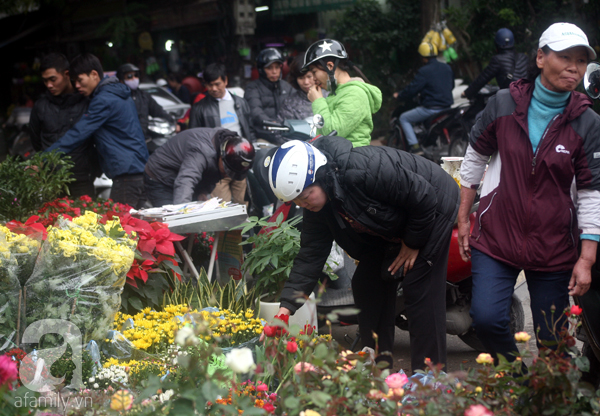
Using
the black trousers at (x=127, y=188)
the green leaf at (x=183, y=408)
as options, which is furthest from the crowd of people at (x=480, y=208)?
the black trousers at (x=127, y=188)

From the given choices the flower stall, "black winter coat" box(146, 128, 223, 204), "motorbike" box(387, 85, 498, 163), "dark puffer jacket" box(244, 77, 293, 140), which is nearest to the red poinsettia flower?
the flower stall

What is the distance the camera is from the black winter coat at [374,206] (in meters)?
2.91

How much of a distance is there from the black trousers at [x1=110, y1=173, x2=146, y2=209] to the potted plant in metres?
2.06

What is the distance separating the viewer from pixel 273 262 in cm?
392

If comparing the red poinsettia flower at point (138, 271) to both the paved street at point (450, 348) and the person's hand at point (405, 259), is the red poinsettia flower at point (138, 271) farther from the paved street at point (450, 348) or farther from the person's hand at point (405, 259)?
the paved street at point (450, 348)

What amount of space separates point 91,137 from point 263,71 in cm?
262

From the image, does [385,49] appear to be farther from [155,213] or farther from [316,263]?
[316,263]

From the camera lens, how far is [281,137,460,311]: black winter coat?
2.91 m

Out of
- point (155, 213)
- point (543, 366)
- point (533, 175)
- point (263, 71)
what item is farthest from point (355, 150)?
point (263, 71)

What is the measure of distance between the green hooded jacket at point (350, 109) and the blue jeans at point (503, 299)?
6.39 feet

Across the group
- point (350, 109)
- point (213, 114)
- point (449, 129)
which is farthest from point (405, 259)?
point (449, 129)

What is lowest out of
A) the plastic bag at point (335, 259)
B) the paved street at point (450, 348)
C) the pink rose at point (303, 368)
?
the paved street at point (450, 348)

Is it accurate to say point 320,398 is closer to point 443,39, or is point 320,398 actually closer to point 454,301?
point 454,301

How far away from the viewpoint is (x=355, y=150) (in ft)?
9.90
